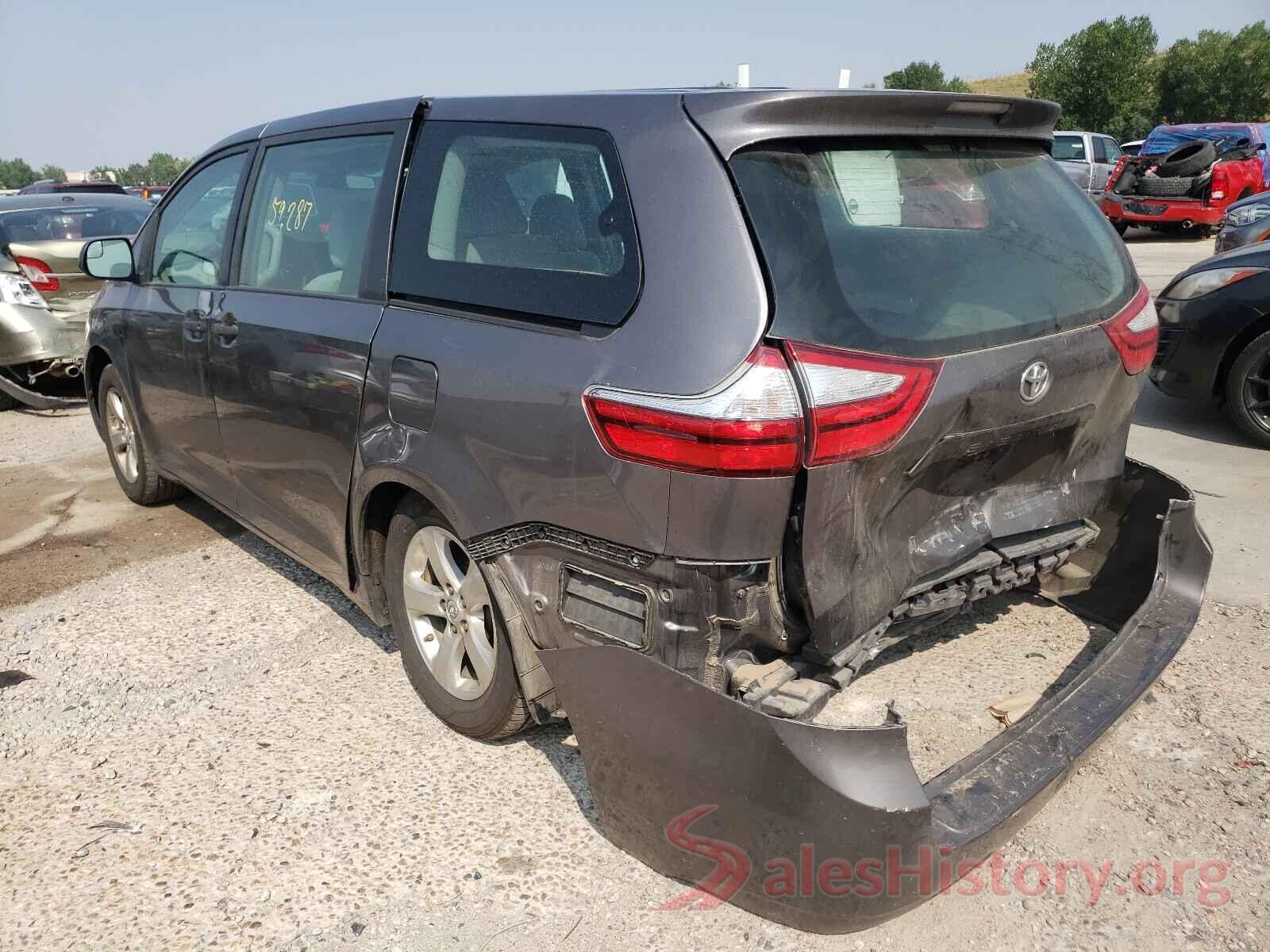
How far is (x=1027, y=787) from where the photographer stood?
6.90ft

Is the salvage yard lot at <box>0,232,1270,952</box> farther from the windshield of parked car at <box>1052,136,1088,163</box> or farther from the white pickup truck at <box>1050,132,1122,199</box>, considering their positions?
the windshield of parked car at <box>1052,136,1088,163</box>

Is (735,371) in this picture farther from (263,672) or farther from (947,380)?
(263,672)

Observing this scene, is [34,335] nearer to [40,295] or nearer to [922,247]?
[40,295]

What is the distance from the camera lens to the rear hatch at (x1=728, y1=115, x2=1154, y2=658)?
81.7 inches

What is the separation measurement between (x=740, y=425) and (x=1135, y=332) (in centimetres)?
146

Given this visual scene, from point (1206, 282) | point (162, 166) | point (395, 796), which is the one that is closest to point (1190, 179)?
point (1206, 282)

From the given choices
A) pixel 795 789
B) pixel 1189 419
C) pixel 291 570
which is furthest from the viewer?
pixel 1189 419

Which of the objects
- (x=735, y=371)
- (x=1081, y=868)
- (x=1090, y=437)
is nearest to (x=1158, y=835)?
(x=1081, y=868)

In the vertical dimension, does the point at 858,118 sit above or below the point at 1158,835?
→ above

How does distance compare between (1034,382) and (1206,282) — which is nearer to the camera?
(1034,382)

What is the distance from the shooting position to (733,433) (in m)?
1.99

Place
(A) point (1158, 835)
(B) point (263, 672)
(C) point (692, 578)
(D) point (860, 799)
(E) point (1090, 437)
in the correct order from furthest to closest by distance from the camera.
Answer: (B) point (263, 672)
(E) point (1090, 437)
(A) point (1158, 835)
(C) point (692, 578)
(D) point (860, 799)

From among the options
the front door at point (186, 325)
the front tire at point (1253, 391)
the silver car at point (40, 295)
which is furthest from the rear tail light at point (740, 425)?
the silver car at point (40, 295)

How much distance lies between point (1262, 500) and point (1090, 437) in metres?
2.57
